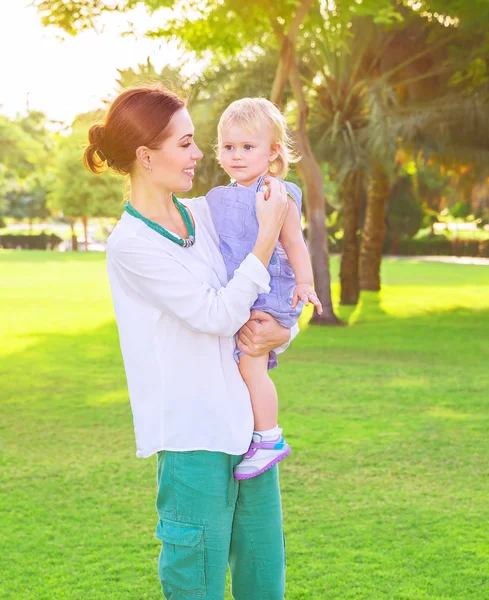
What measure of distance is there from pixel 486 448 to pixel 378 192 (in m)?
14.6

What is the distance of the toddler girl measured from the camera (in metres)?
2.65


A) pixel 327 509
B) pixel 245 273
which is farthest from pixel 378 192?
pixel 245 273

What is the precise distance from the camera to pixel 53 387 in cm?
1020

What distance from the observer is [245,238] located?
268 centimetres

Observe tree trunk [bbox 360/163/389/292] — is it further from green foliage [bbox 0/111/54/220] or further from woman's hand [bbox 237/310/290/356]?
green foliage [bbox 0/111/54/220]

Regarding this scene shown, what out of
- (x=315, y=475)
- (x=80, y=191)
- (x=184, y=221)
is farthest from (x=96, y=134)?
(x=80, y=191)

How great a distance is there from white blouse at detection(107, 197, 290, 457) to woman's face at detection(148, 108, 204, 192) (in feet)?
0.49

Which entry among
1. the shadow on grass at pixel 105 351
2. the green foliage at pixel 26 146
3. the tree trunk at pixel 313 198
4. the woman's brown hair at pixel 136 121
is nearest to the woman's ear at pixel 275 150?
the woman's brown hair at pixel 136 121

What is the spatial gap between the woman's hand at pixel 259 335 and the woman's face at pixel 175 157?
1.43 feet

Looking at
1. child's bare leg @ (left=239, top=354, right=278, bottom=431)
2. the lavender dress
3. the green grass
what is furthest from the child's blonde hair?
the green grass

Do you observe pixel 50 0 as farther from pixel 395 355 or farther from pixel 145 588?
pixel 145 588

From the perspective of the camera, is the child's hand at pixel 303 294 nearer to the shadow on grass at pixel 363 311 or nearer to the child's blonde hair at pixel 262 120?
the child's blonde hair at pixel 262 120

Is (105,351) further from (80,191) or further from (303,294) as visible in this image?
(80,191)

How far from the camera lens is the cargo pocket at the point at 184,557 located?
100 inches
